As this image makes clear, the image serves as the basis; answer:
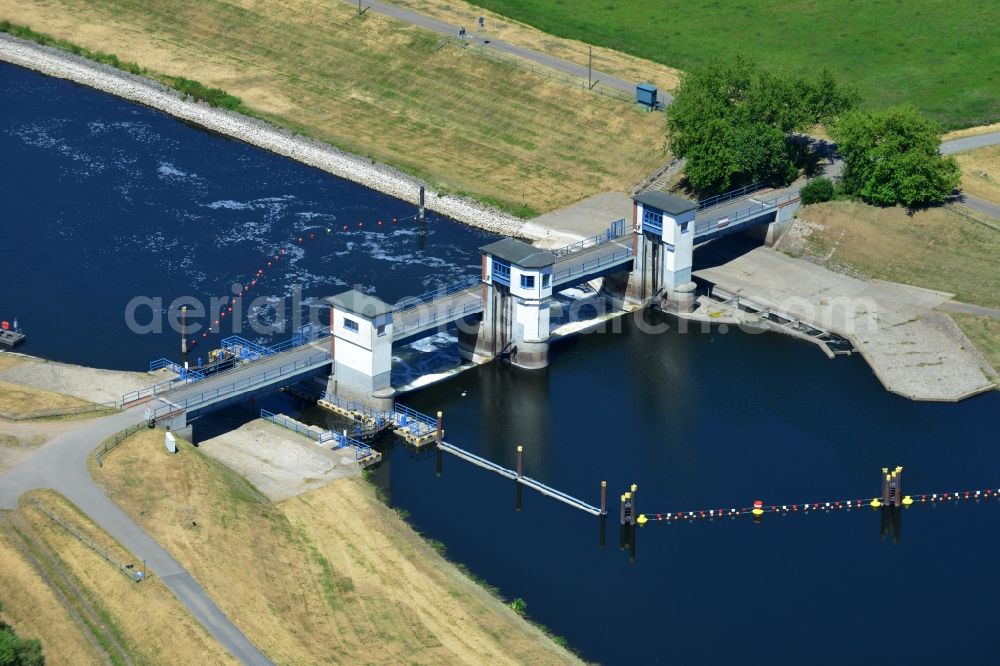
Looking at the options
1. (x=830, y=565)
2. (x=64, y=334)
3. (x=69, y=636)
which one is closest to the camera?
(x=69, y=636)

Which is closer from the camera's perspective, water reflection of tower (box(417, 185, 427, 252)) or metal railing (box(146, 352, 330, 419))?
metal railing (box(146, 352, 330, 419))

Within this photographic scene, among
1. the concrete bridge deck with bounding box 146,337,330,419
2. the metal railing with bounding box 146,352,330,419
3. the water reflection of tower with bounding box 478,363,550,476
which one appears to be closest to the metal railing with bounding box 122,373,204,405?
the concrete bridge deck with bounding box 146,337,330,419

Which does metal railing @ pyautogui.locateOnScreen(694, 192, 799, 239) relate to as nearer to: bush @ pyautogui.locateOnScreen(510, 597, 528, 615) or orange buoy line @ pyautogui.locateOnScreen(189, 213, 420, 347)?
orange buoy line @ pyautogui.locateOnScreen(189, 213, 420, 347)

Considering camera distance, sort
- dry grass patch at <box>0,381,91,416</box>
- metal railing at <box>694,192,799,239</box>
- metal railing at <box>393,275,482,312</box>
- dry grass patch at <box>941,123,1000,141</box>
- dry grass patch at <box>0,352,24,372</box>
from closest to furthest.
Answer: dry grass patch at <box>0,381,91,416</box>, dry grass patch at <box>0,352,24,372</box>, metal railing at <box>393,275,482,312</box>, metal railing at <box>694,192,799,239</box>, dry grass patch at <box>941,123,1000,141</box>

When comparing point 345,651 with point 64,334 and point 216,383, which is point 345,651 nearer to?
point 216,383

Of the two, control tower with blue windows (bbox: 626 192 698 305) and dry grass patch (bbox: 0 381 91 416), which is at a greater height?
control tower with blue windows (bbox: 626 192 698 305)

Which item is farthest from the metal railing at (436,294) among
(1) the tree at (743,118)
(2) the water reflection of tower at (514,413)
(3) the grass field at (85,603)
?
(3) the grass field at (85,603)

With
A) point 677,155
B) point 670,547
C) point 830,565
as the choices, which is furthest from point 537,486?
point 677,155

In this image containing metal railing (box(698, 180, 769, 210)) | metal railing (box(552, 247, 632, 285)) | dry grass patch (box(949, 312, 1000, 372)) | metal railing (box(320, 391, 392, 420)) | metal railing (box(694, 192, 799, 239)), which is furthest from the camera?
metal railing (box(698, 180, 769, 210))
